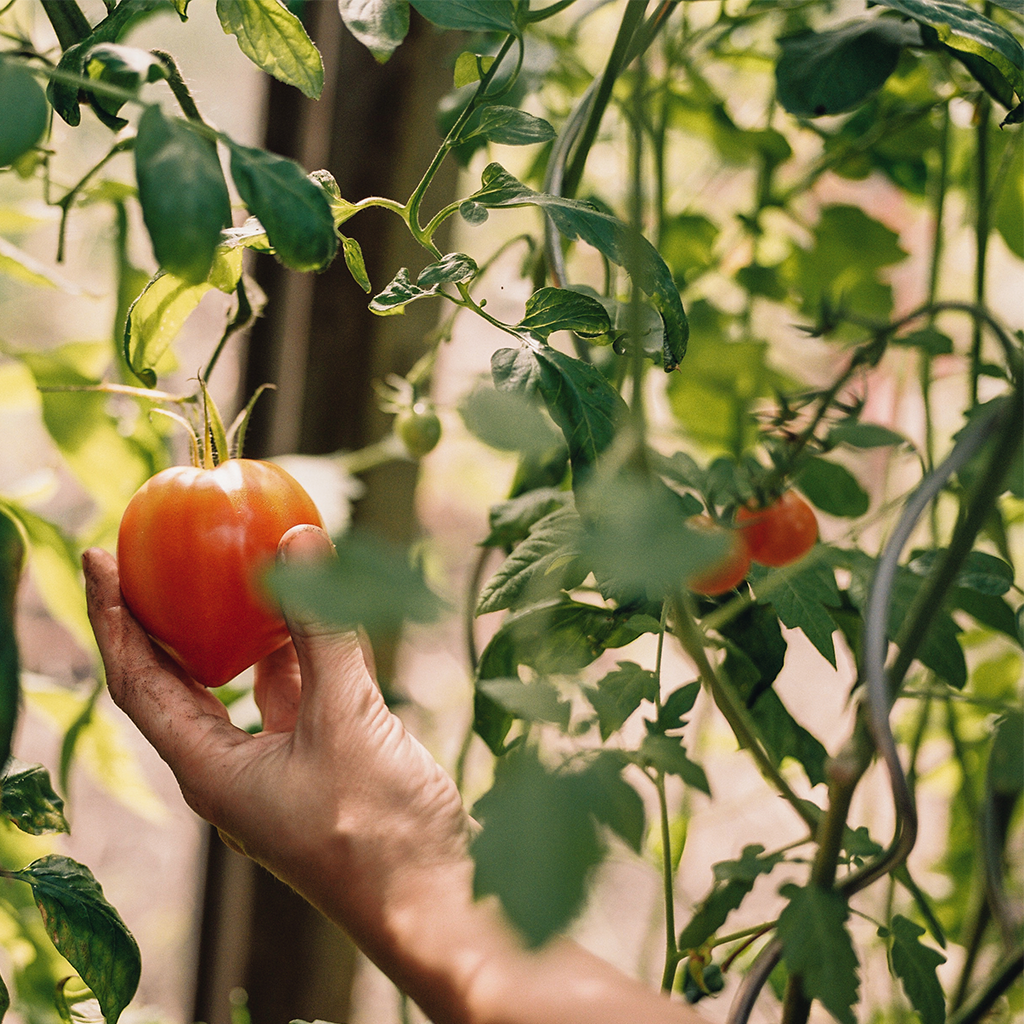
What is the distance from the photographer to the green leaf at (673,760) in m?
0.30

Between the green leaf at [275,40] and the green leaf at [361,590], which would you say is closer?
the green leaf at [361,590]

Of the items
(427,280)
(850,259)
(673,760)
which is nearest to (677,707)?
(673,760)

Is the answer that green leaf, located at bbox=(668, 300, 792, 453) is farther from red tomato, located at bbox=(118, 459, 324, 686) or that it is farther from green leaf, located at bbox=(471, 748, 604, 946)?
green leaf, located at bbox=(471, 748, 604, 946)

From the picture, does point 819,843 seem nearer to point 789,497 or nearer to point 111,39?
point 789,497

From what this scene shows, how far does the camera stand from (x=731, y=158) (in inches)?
33.0

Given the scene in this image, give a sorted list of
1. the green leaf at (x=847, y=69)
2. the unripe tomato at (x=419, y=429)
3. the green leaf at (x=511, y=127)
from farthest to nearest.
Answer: the unripe tomato at (x=419, y=429) → the green leaf at (x=847, y=69) → the green leaf at (x=511, y=127)

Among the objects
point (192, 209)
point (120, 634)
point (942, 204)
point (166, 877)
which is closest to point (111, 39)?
point (192, 209)

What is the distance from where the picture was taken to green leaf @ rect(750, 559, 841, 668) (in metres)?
0.42

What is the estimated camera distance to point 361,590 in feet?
0.57

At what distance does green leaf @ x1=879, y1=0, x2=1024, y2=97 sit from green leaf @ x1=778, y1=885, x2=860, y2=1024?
1.13 feet

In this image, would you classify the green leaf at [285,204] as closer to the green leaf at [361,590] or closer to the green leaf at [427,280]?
the green leaf at [427,280]

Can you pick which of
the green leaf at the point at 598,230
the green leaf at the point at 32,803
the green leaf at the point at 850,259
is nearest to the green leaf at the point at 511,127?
the green leaf at the point at 598,230

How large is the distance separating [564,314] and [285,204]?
0.12 m

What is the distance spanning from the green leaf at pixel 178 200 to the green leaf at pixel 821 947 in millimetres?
270
